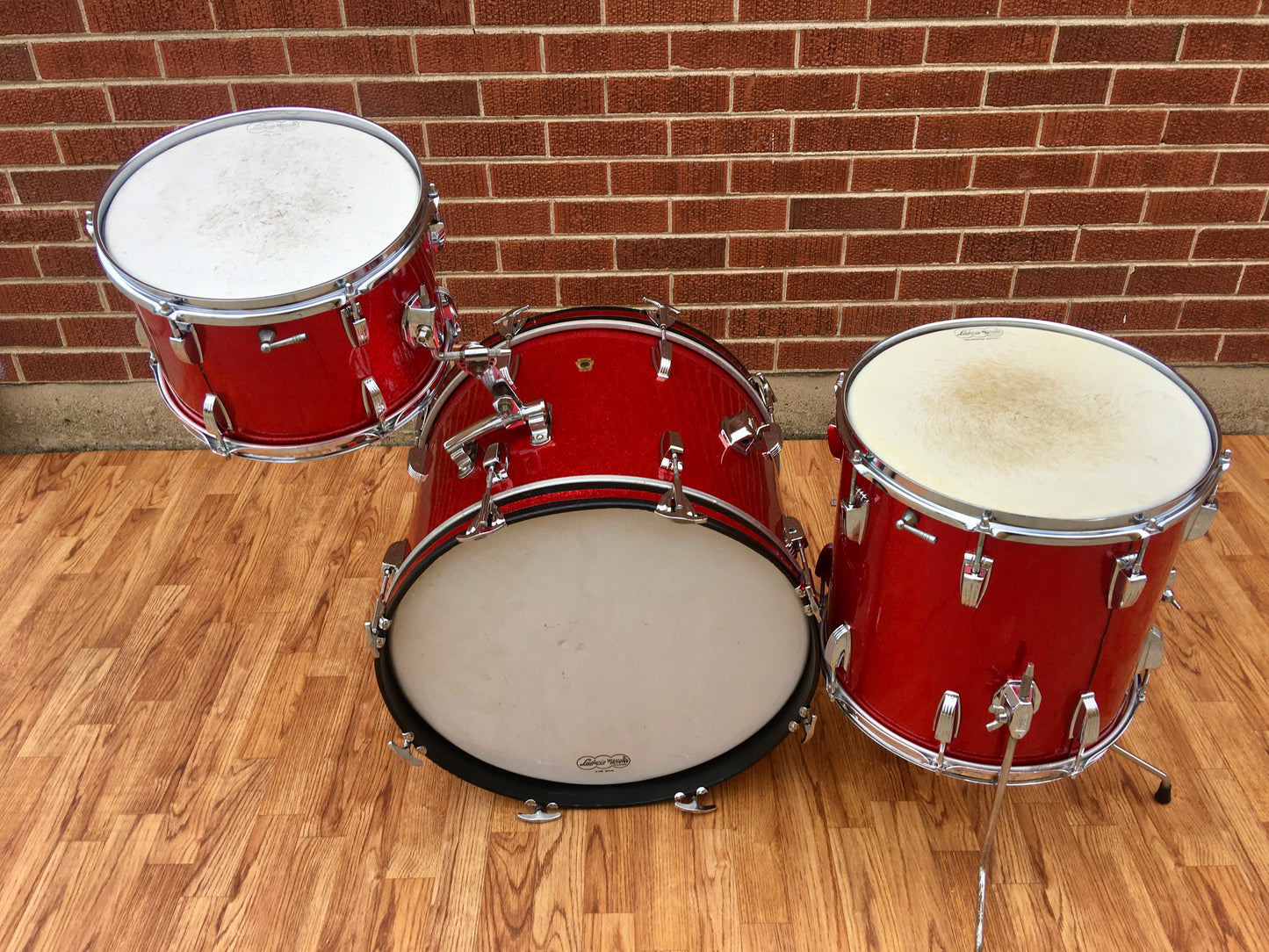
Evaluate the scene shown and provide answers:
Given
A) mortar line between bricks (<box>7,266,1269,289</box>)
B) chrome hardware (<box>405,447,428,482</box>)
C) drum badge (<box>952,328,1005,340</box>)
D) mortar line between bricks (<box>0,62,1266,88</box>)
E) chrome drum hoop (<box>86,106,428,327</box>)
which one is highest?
mortar line between bricks (<box>0,62,1266,88</box>)

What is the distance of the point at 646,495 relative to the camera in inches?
57.1

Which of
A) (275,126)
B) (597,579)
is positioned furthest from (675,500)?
(275,126)

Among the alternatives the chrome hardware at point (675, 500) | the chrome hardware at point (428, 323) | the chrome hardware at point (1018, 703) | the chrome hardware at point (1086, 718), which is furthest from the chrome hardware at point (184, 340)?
the chrome hardware at point (1086, 718)

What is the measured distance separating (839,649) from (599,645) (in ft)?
1.25

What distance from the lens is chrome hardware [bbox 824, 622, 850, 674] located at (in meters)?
1.61

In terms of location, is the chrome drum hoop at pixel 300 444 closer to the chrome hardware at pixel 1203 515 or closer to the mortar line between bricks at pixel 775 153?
the mortar line between bricks at pixel 775 153

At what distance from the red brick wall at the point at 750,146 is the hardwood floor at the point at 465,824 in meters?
0.73

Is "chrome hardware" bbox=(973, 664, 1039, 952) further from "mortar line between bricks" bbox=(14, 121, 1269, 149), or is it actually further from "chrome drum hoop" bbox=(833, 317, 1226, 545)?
"mortar line between bricks" bbox=(14, 121, 1269, 149)

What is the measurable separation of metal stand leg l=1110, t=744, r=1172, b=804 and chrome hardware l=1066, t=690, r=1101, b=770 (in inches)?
10.8

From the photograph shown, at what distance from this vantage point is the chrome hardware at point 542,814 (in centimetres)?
177

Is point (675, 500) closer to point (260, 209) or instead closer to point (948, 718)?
point (948, 718)

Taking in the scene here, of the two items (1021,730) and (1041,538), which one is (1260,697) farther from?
(1041,538)

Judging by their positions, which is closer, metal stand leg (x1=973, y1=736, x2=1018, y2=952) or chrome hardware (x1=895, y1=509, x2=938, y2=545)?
chrome hardware (x1=895, y1=509, x2=938, y2=545)

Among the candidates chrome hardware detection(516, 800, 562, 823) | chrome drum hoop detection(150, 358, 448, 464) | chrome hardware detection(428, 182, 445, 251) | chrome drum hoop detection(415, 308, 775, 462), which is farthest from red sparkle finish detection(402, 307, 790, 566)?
chrome hardware detection(516, 800, 562, 823)
